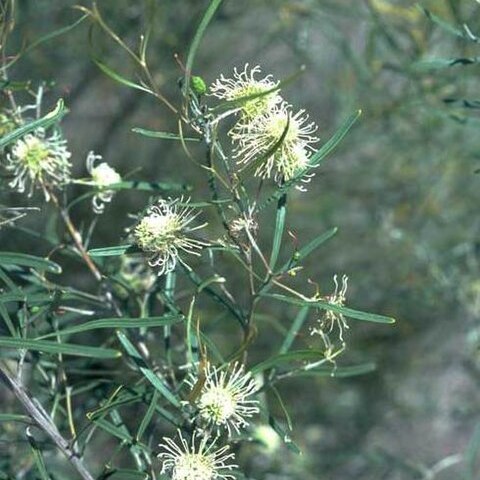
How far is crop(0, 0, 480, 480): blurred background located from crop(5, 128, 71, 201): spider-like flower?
0.64m

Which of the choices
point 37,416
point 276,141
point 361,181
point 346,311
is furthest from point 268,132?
point 361,181

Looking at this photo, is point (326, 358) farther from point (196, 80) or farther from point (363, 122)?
point (363, 122)

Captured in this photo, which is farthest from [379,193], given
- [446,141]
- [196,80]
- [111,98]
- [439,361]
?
[196,80]

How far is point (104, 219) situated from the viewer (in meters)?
1.63

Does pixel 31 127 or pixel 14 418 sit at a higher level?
pixel 31 127

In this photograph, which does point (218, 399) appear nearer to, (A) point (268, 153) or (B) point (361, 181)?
(A) point (268, 153)

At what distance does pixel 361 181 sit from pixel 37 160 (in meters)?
1.14

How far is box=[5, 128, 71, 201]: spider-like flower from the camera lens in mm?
656

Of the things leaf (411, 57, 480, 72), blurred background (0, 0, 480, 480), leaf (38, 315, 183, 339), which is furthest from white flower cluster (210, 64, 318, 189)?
blurred background (0, 0, 480, 480)

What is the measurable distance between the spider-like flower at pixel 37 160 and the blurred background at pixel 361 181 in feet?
2.11

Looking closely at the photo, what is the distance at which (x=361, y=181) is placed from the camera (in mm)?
1741

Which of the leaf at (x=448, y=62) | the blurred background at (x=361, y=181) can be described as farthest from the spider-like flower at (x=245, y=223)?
the blurred background at (x=361, y=181)

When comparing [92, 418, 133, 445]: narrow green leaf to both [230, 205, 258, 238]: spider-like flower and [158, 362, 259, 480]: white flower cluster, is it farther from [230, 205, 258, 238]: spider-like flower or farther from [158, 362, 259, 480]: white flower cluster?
[230, 205, 258, 238]: spider-like flower

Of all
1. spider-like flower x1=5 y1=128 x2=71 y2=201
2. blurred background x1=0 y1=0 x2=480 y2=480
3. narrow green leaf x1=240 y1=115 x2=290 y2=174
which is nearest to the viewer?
narrow green leaf x1=240 y1=115 x2=290 y2=174
